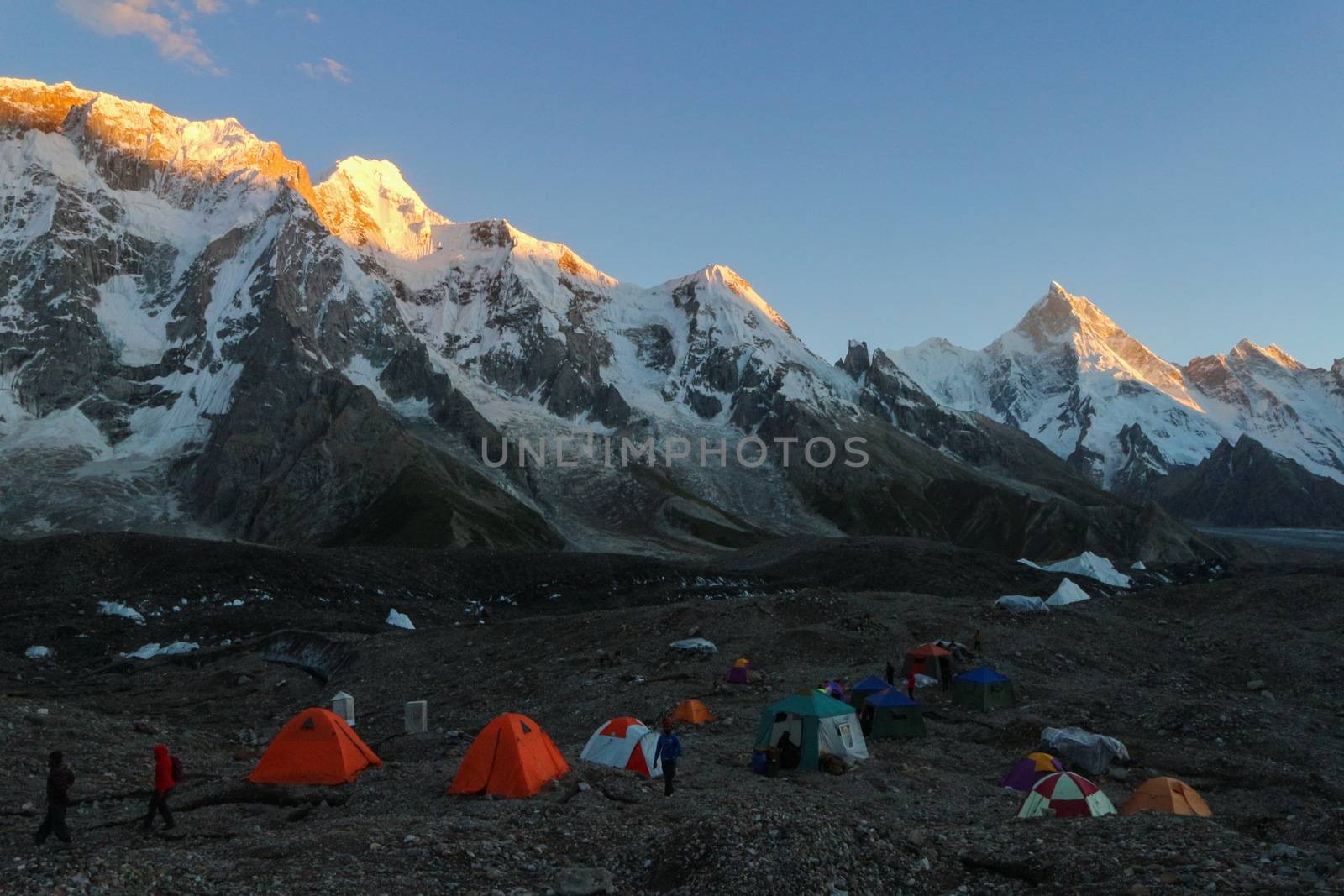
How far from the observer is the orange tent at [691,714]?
35.0 m

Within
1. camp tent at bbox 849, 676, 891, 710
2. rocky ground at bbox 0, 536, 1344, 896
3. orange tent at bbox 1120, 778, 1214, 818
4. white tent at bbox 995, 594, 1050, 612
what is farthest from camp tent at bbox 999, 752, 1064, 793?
white tent at bbox 995, 594, 1050, 612

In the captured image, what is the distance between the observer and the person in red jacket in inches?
803

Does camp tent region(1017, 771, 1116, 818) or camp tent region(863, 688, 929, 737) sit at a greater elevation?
camp tent region(1017, 771, 1116, 818)

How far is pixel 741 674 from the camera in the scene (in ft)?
135

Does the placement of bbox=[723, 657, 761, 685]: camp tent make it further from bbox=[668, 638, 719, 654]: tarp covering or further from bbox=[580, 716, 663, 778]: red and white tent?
bbox=[580, 716, 663, 778]: red and white tent

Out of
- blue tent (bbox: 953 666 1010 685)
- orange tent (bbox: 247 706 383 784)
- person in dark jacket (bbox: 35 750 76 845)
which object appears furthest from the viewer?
blue tent (bbox: 953 666 1010 685)

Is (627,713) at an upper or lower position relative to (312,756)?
lower

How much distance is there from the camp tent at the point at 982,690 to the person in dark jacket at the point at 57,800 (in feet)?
97.9

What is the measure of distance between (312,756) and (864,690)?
1919 cm

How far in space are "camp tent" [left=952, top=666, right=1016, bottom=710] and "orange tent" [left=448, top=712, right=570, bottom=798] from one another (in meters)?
19.1

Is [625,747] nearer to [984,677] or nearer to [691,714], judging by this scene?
[691,714]

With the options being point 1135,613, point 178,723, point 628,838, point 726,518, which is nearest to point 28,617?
point 178,723

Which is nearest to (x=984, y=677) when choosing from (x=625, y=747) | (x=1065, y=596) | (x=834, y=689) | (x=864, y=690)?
(x=864, y=690)

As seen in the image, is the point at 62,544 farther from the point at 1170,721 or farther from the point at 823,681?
the point at 1170,721
